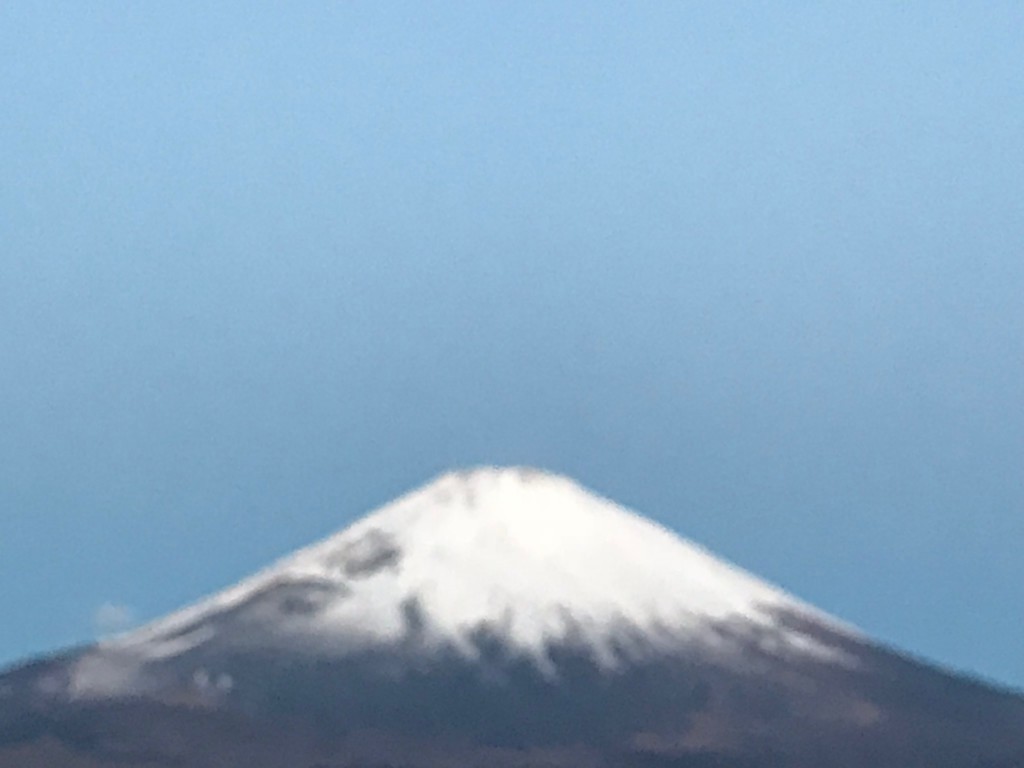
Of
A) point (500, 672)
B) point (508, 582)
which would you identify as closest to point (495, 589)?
point (508, 582)

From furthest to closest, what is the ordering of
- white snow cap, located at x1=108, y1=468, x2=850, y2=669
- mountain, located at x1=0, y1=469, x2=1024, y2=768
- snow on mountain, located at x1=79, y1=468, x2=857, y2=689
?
white snow cap, located at x1=108, y1=468, x2=850, y2=669 < snow on mountain, located at x1=79, y1=468, x2=857, y2=689 < mountain, located at x1=0, y1=469, x2=1024, y2=768

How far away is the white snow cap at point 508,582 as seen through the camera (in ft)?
250

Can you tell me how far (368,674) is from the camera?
72938mm

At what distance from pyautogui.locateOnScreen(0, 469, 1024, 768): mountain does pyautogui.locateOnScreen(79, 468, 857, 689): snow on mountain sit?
0.10 metres

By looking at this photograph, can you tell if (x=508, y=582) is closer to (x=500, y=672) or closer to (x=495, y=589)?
(x=495, y=589)

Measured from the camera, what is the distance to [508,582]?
79.5 meters

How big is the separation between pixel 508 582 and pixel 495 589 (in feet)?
2.86

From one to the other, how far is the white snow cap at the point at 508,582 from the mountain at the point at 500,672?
111mm

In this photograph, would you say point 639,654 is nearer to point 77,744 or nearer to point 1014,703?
point 1014,703

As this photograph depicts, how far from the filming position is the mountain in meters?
69.4

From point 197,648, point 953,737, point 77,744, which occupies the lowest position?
point 953,737

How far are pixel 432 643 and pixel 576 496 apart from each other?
41.9 ft

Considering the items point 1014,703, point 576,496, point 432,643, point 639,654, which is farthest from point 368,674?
point 1014,703

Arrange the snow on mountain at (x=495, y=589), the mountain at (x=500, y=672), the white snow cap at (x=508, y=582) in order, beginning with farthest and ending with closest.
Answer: the white snow cap at (x=508, y=582), the snow on mountain at (x=495, y=589), the mountain at (x=500, y=672)
